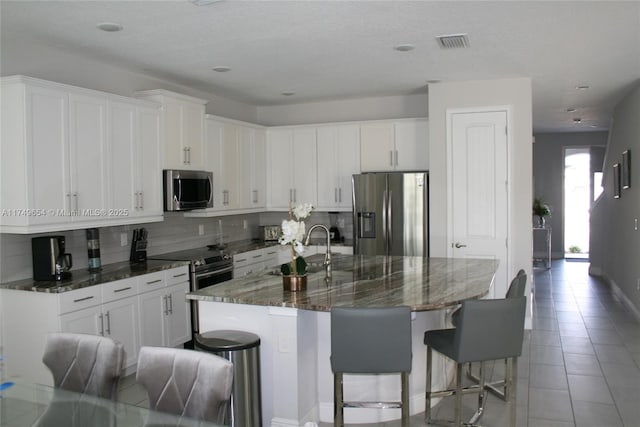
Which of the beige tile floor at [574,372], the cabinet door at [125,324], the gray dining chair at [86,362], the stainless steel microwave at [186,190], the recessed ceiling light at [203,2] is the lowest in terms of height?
the beige tile floor at [574,372]

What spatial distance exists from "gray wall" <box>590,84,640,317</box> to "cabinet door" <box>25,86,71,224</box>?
599cm

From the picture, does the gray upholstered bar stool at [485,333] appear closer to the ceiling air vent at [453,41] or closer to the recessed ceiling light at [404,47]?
the ceiling air vent at [453,41]

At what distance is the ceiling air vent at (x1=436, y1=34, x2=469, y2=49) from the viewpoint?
13.5 ft

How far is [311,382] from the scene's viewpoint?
3455 millimetres

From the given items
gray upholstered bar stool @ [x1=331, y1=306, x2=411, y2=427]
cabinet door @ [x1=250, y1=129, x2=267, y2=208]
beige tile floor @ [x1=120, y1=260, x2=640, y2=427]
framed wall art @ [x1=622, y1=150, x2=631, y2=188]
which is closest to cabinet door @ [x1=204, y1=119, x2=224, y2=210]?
cabinet door @ [x1=250, y1=129, x2=267, y2=208]

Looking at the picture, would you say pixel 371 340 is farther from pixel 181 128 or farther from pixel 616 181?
pixel 616 181

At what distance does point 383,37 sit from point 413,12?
57cm

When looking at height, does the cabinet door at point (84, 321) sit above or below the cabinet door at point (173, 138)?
below

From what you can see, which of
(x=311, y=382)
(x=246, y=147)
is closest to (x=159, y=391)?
(x=311, y=382)

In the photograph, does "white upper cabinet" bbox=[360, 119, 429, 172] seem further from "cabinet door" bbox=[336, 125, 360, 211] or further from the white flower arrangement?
the white flower arrangement

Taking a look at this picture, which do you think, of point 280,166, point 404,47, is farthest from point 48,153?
point 280,166

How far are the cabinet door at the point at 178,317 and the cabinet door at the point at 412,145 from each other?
117 inches

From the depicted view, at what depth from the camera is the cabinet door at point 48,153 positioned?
3803mm

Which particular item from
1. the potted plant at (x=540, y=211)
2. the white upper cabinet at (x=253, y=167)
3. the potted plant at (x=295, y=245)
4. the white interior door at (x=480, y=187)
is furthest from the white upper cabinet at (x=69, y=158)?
the potted plant at (x=540, y=211)
